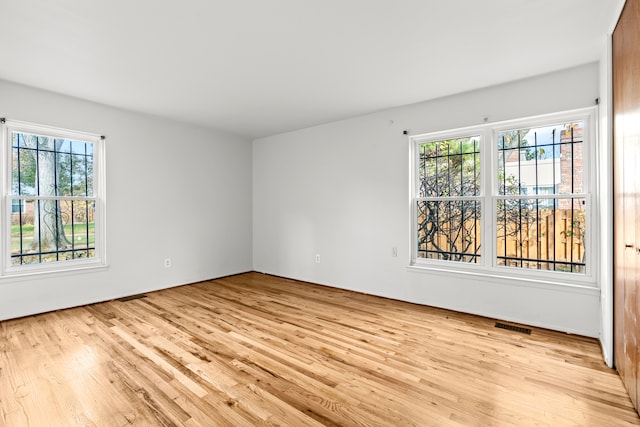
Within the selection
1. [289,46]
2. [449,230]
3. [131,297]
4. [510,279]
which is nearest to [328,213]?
[449,230]

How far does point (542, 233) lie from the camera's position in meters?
3.32

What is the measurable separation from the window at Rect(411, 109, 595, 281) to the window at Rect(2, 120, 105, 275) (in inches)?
166

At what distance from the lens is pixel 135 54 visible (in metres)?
2.71

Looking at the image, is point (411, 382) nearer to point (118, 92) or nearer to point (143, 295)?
point (143, 295)

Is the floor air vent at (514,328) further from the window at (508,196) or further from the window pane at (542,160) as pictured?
the window pane at (542,160)

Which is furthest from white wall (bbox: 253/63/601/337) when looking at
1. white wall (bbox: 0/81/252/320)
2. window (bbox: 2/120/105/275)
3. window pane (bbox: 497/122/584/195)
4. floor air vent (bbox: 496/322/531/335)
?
window (bbox: 2/120/105/275)

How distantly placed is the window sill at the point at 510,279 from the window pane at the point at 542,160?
89 cm

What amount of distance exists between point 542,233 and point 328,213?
9.14 feet

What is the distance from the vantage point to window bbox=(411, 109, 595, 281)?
123 inches

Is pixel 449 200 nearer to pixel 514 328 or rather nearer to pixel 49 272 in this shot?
pixel 514 328

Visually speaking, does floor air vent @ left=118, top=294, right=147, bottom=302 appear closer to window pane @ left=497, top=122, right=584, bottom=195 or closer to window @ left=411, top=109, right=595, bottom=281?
window @ left=411, top=109, right=595, bottom=281

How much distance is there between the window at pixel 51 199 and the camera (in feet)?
11.4

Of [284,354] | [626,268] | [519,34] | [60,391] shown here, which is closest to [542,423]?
[626,268]

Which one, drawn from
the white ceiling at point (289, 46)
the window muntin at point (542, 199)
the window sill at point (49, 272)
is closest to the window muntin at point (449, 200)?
the window muntin at point (542, 199)
